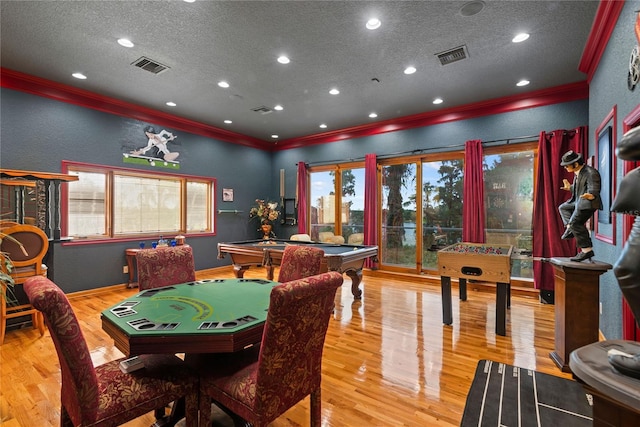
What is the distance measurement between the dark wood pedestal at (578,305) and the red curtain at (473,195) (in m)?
2.52

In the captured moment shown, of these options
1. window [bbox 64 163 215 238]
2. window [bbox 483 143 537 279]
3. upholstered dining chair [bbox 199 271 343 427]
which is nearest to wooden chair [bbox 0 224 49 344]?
window [bbox 64 163 215 238]

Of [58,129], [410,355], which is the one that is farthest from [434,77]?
[58,129]

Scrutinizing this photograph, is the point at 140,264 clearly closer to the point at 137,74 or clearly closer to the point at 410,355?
the point at 410,355

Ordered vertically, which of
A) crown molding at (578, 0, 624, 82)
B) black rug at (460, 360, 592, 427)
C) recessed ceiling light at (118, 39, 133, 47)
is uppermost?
recessed ceiling light at (118, 39, 133, 47)

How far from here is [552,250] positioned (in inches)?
172

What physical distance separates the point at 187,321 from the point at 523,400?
2.33 m

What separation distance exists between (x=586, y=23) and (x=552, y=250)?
9.61 ft

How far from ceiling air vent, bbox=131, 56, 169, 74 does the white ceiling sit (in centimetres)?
7

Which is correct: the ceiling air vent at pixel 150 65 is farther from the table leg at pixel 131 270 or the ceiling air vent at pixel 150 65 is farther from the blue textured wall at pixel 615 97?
the blue textured wall at pixel 615 97

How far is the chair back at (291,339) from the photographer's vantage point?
1304 millimetres

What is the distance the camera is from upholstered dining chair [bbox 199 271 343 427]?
4.34 ft

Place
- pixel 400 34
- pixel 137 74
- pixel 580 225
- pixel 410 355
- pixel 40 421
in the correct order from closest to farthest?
pixel 40 421, pixel 580 225, pixel 410 355, pixel 400 34, pixel 137 74

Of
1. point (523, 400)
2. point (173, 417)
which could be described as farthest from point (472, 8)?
point (173, 417)

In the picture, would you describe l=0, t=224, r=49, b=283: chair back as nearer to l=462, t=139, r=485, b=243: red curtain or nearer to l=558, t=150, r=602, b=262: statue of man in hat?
l=558, t=150, r=602, b=262: statue of man in hat
